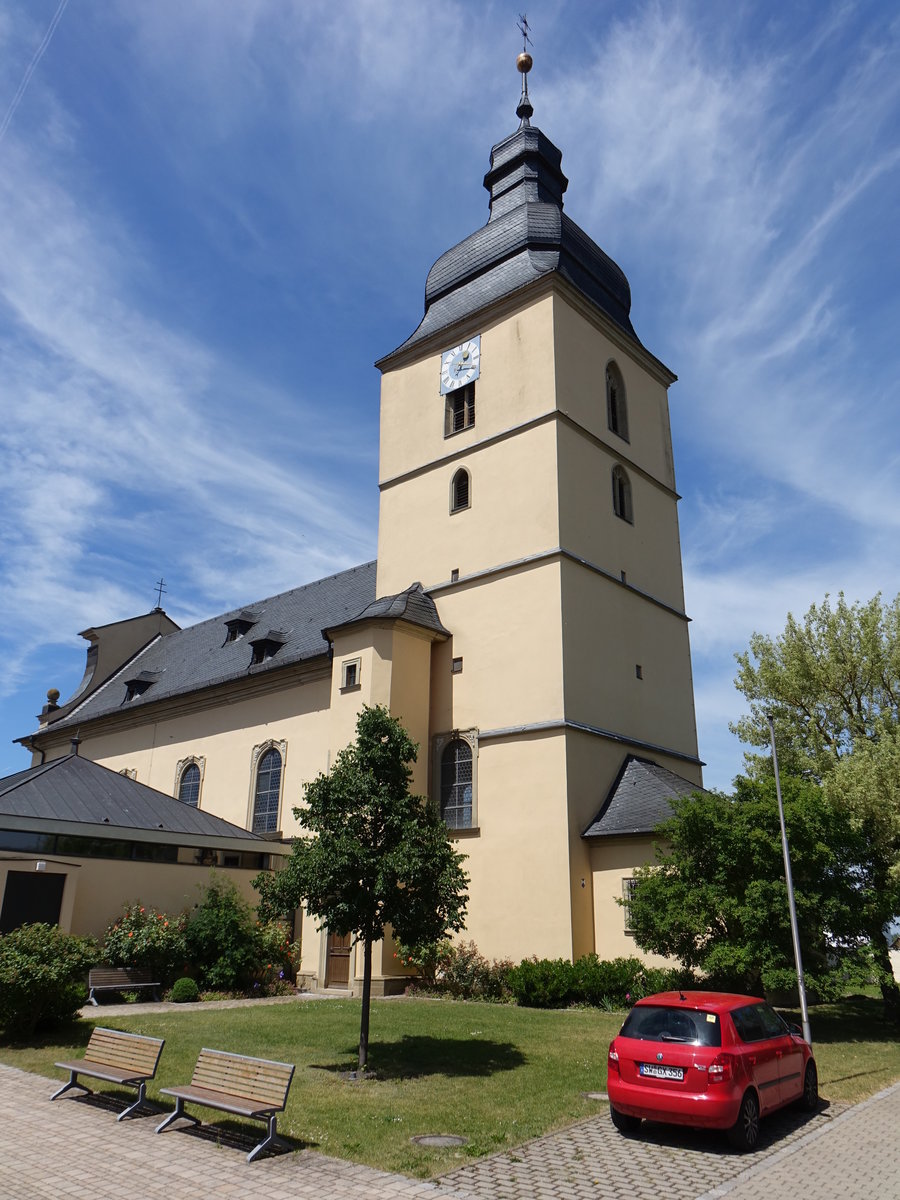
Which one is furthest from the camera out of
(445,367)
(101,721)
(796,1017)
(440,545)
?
(101,721)

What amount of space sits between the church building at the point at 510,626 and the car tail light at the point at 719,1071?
416 inches

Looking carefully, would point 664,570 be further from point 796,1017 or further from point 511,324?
point 796,1017

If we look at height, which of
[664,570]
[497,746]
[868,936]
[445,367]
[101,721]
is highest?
[445,367]

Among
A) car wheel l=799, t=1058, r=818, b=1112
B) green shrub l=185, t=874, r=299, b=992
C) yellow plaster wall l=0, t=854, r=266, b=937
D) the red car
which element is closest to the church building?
green shrub l=185, t=874, r=299, b=992

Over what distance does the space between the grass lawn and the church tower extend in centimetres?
364

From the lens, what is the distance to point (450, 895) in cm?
1227

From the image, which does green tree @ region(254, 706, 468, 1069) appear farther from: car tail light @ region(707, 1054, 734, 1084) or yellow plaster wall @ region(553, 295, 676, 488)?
yellow plaster wall @ region(553, 295, 676, 488)

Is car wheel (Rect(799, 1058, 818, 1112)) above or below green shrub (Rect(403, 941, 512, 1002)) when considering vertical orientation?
below

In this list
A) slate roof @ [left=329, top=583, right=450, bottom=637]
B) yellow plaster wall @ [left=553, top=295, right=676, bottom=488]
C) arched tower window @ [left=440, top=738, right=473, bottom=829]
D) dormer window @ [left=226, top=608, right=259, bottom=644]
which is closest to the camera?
arched tower window @ [left=440, top=738, right=473, bottom=829]

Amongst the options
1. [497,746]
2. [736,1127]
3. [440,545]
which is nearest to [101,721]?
[440,545]

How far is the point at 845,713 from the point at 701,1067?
1209 centimetres

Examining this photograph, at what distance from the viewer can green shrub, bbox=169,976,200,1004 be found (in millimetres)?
18344

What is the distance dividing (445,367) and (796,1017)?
19104 millimetres

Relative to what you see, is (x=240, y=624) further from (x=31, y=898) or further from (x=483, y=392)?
(x=31, y=898)
